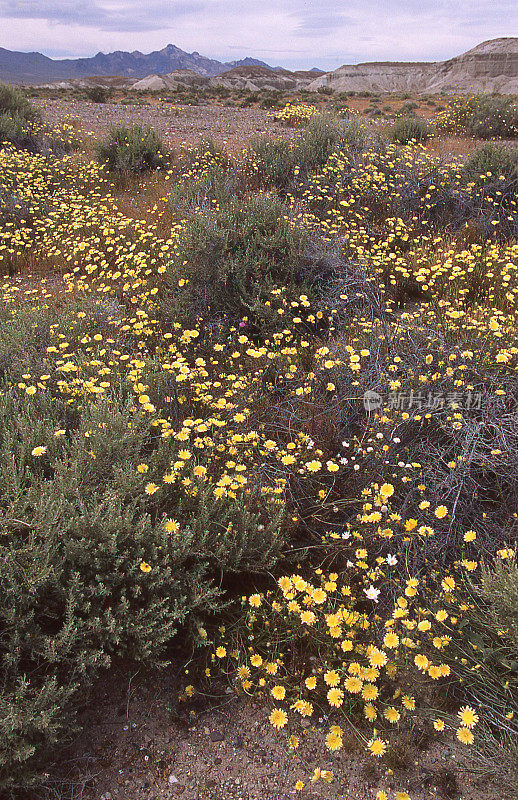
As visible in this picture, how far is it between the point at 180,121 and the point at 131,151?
6.59 metres

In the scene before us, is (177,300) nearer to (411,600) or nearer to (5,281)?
(5,281)

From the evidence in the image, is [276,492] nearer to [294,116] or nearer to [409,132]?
[409,132]

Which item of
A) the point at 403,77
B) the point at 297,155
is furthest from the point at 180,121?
the point at 403,77

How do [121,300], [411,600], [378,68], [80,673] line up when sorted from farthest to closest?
[378,68] < [121,300] < [411,600] < [80,673]

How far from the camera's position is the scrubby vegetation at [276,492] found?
76.1 inches

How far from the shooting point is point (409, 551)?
8.57ft

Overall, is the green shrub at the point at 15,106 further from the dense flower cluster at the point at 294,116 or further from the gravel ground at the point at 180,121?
the dense flower cluster at the point at 294,116

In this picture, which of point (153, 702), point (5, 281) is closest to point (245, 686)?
point (153, 702)

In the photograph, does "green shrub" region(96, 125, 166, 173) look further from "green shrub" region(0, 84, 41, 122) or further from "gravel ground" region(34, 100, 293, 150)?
"green shrub" region(0, 84, 41, 122)

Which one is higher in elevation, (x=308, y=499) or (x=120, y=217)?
(x=120, y=217)

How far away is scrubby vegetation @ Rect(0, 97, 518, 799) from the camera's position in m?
1.93

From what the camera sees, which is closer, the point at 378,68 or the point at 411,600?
the point at 411,600

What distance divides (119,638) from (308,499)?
132 cm

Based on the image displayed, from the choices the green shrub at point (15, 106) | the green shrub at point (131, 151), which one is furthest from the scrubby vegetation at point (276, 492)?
the green shrub at point (15, 106)
